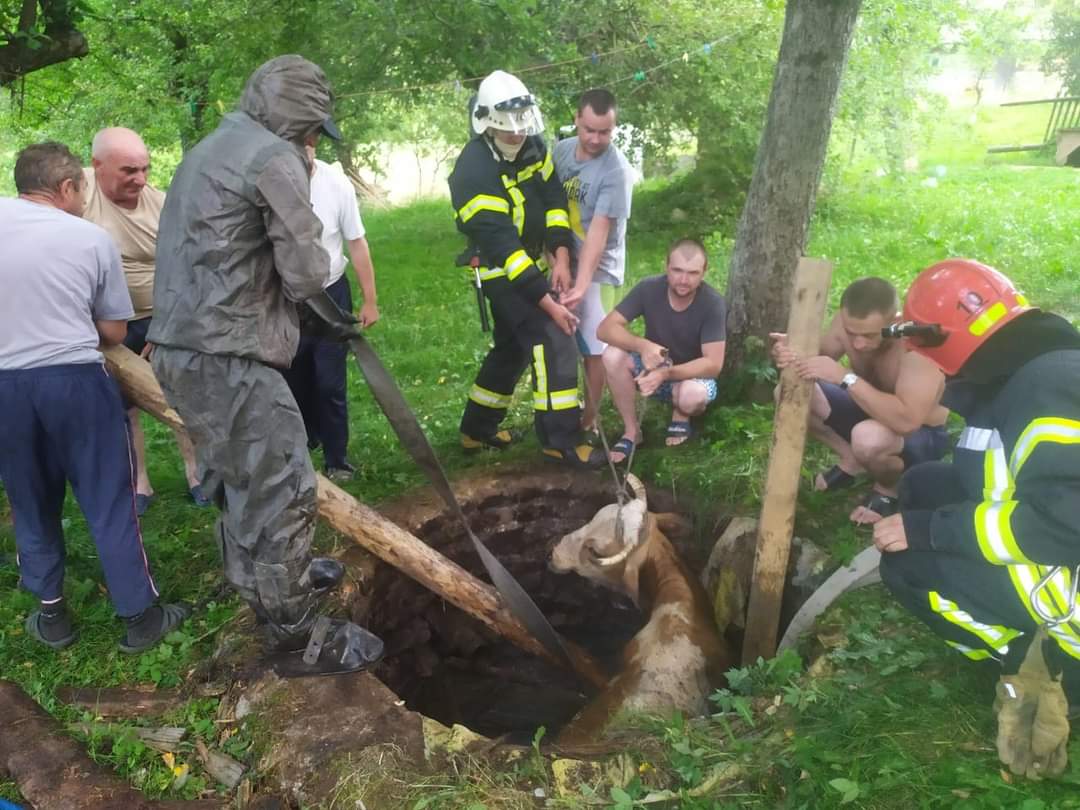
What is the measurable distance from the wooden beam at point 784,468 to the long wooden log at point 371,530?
1.10 m

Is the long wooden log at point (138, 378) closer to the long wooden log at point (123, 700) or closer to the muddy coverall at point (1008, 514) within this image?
the long wooden log at point (123, 700)

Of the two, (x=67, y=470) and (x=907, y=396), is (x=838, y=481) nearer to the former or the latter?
(x=907, y=396)

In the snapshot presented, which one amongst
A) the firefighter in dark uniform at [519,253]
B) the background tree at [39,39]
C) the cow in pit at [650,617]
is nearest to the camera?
the cow in pit at [650,617]

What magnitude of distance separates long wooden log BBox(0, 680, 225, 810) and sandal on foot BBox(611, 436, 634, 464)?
2472 mm

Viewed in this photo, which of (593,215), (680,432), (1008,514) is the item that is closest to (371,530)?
(680,432)

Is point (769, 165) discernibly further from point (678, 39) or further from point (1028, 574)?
point (678, 39)

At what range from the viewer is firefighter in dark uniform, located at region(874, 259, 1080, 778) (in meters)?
1.93

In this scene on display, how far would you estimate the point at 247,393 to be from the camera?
106 inches

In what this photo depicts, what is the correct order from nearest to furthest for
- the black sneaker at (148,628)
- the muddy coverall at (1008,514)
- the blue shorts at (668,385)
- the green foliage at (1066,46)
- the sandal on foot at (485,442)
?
the muddy coverall at (1008,514), the black sneaker at (148,628), the blue shorts at (668,385), the sandal on foot at (485,442), the green foliage at (1066,46)

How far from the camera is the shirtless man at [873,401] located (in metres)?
3.14

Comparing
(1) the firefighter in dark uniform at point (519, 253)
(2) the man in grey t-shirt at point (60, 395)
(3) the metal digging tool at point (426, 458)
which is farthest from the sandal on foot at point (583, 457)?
(2) the man in grey t-shirt at point (60, 395)

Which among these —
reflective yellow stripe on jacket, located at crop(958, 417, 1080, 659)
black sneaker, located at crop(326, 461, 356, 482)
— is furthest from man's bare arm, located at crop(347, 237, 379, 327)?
reflective yellow stripe on jacket, located at crop(958, 417, 1080, 659)

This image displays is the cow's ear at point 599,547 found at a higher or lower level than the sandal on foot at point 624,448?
lower

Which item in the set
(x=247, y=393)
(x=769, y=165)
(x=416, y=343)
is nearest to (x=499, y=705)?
(x=247, y=393)
